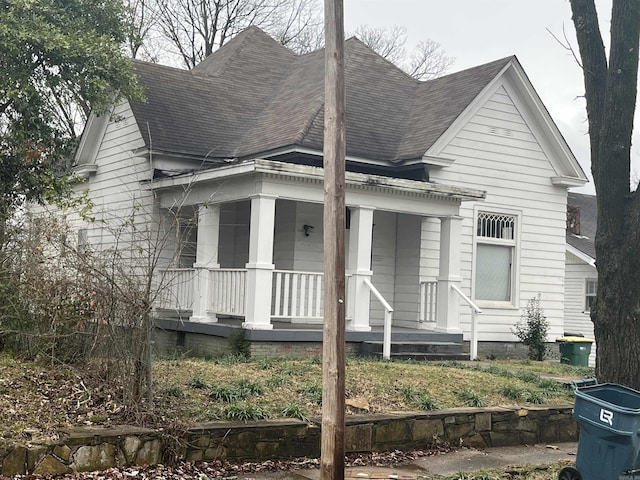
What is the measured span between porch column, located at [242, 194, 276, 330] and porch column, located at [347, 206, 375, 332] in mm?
1632

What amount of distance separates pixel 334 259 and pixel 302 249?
8754 millimetres

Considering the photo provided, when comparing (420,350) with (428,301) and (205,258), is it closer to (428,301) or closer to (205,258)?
(428,301)

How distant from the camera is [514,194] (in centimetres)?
1714

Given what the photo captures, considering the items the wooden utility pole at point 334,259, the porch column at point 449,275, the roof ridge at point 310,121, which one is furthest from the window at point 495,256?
the wooden utility pole at point 334,259

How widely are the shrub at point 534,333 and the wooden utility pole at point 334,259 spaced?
11.1 m

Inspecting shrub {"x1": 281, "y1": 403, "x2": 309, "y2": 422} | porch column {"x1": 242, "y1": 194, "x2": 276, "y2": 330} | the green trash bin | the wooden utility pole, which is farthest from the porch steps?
the wooden utility pole

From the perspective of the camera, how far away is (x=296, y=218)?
1511 centimetres

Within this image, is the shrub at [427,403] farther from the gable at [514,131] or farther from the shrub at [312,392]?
the gable at [514,131]

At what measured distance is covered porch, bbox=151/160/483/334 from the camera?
41.0 feet

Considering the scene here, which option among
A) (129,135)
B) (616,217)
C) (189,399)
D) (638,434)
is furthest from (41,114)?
(638,434)

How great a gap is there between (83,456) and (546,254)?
13130 mm

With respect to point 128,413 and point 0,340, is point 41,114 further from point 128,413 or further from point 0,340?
point 128,413

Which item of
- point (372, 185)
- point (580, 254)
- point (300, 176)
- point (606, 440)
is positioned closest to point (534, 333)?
point (372, 185)

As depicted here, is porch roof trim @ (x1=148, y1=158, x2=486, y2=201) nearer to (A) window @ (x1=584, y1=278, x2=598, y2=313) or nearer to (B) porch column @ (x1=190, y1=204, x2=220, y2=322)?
(B) porch column @ (x1=190, y1=204, x2=220, y2=322)
